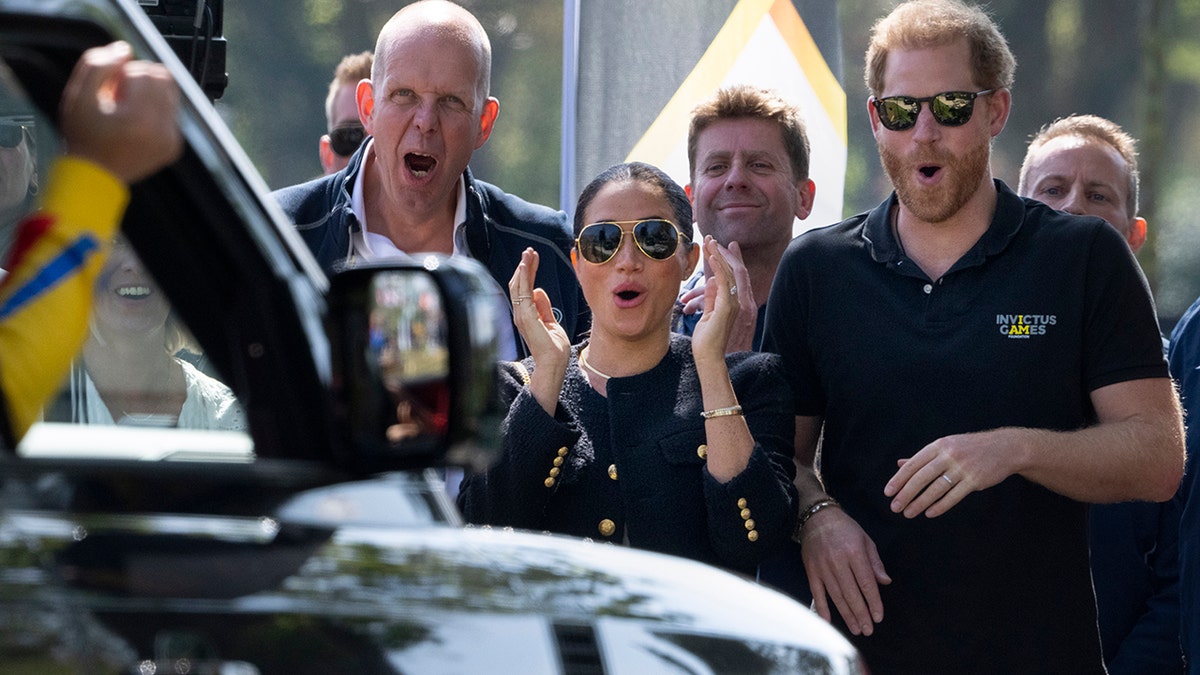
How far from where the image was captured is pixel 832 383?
13.5 ft

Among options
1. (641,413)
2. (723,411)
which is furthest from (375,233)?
(723,411)

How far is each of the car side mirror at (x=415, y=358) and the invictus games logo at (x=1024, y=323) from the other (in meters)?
2.25

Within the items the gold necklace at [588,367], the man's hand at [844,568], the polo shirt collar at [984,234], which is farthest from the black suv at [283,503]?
the polo shirt collar at [984,234]

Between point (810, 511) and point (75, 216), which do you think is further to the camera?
point (810, 511)

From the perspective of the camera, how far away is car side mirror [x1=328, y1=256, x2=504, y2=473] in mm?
1927

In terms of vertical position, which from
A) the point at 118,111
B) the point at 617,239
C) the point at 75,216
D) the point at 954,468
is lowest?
the point at 954,468

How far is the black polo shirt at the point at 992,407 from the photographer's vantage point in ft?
12.8

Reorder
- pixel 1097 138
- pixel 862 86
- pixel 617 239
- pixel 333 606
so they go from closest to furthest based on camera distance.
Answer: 1. pixel 333 606
2. pixel 617 239
3. pixel 1097 138
4. pixel 862 86

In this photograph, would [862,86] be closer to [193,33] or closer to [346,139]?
[346,139]

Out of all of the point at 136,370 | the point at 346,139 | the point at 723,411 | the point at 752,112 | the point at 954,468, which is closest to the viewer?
the point at 136,370

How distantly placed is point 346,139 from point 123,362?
528 cm

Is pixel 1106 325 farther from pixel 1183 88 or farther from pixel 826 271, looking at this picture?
pixel 1183 88

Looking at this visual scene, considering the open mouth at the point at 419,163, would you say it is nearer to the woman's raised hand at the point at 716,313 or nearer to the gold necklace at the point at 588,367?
the gold necklace at the point at 588,367

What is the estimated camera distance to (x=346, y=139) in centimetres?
720
